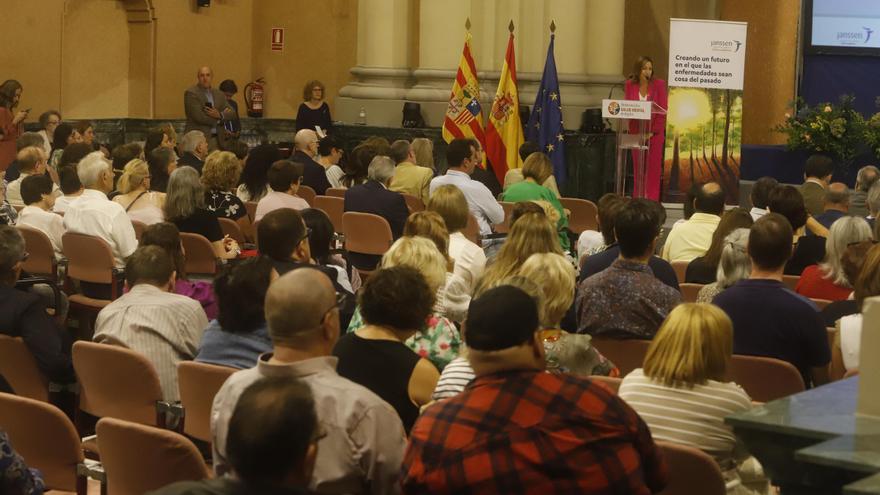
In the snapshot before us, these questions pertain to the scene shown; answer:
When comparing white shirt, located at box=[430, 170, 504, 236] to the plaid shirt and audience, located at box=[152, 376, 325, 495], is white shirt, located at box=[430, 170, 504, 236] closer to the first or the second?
the plaid shirt

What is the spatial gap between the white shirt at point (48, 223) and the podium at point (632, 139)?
5703mm

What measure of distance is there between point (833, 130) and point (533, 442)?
34.5 ft

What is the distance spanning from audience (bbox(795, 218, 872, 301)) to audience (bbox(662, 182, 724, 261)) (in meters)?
1.26

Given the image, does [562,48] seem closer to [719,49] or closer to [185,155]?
[719,49]

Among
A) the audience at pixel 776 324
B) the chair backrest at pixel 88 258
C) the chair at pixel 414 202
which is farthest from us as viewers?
the chair at pixel 414 202

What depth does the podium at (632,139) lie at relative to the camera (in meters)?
12.2

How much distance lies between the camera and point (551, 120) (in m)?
13.0

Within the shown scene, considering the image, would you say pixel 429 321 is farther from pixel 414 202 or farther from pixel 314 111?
pixel 314 111

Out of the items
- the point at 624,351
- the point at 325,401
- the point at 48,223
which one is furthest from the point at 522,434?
the point at 48,223

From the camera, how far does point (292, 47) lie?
656 inches

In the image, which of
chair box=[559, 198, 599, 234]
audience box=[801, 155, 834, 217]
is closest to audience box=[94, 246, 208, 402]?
audience box=[801, 155, 834, 217]

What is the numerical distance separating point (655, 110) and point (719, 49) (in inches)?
39.2

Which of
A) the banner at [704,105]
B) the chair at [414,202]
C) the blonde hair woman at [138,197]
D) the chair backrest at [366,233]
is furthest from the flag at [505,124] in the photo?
the blonde hair woman at [138,197]

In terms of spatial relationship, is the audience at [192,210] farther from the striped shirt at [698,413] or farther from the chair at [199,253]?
the striped shirt at [698,413]
